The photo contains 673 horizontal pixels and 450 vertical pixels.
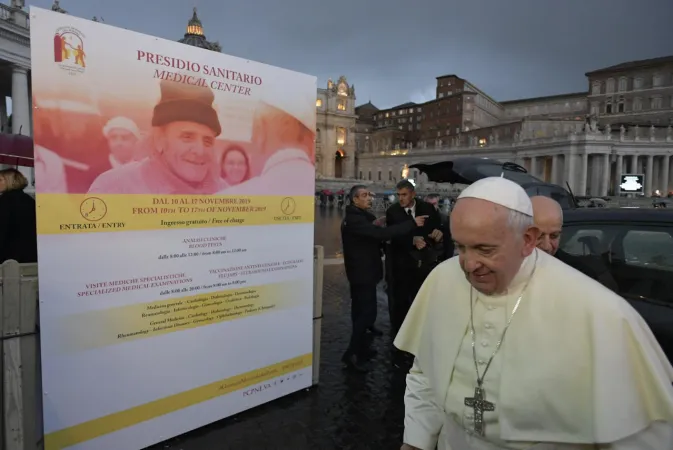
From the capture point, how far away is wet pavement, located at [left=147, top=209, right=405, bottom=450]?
11.2ft

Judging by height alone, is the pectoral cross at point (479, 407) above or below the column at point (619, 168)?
below

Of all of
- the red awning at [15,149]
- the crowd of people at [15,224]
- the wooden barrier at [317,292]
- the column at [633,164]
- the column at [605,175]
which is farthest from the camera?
the column at [633,164]

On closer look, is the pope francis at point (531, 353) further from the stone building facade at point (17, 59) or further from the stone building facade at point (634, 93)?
the stone building facade at point (634, 93)

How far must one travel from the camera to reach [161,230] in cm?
308

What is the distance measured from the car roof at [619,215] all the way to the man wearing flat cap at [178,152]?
9.36 ft

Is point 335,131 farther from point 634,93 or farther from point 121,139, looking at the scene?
point 121,139

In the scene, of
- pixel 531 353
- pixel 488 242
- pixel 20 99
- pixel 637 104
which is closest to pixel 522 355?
pixel 531 353

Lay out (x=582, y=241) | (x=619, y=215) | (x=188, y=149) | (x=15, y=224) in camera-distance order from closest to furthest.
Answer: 1. (x=188, y=149)
2. (x=619, y=215)
3. (x=582, y=241)
4. (x=15, y=224)

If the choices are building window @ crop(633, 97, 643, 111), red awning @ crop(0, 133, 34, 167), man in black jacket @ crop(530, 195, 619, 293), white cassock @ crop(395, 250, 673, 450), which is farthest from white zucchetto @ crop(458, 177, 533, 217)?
building window @ crop(633, 97, 643, 111)

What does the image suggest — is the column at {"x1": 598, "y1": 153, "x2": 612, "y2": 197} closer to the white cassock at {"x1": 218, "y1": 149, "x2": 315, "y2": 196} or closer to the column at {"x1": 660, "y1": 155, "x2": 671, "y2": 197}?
the column at {"x1": 660, "y1": 155, "x2": 671, "y2": 197}

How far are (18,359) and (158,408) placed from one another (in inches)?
37.0

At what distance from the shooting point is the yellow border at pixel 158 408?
281 cm

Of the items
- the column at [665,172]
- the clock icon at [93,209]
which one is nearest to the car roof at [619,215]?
the clock icon at [93,209]

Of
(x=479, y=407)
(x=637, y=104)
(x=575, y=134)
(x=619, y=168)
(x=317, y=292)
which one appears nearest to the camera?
(x=479, y=407)
